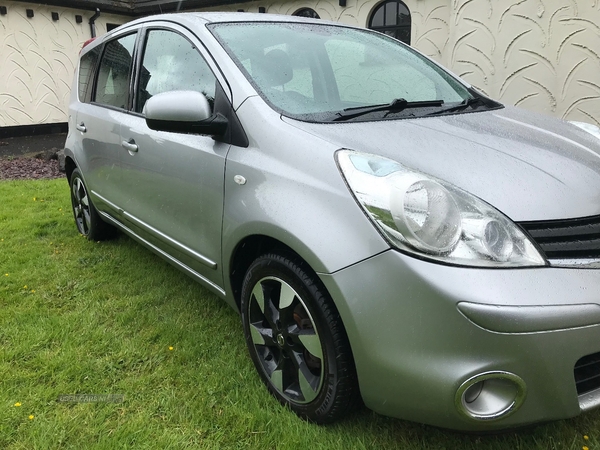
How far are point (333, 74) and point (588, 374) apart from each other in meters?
1.74

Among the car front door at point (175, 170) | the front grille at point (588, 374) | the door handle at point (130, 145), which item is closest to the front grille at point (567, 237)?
the front grille at point (588, 374)

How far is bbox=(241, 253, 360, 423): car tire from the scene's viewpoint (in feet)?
5.62

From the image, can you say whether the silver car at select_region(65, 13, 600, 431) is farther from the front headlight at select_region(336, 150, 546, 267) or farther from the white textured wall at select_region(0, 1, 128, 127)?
the white textured wall at select_region(0, 1, 128, 127)

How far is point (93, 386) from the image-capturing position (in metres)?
2.25

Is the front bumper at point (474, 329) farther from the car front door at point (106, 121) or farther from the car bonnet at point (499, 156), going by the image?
the car front door at point (106, 121)

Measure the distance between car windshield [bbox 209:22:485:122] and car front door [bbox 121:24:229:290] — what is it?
0.26 metres

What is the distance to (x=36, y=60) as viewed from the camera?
12.6 metres

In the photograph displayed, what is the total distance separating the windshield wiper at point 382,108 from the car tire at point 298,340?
0.67 metres

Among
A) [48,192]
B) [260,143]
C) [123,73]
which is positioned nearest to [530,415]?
[260,143]

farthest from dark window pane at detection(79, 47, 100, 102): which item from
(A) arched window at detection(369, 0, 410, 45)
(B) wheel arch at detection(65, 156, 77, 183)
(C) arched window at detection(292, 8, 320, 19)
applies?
(C) arched window at detection(292, 8, 320, 19)

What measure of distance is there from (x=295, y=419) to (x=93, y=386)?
0.98 metres

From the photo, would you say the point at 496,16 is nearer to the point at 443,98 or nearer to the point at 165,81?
the point at 443,98

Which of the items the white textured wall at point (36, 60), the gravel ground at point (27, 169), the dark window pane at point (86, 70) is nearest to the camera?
the dark window pane at point (86, 70)

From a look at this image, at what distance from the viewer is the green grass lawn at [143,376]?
1870mm
